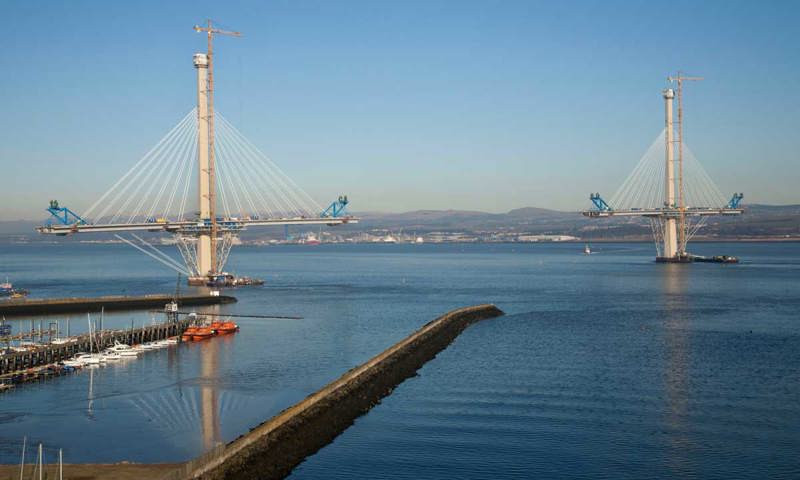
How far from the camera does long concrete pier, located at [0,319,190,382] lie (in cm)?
2577

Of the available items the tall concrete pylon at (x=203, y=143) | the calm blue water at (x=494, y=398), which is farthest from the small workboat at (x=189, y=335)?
the tall concrete pylon at (x=203, y=143)

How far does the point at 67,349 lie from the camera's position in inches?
1138

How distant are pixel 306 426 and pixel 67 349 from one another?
555 inches

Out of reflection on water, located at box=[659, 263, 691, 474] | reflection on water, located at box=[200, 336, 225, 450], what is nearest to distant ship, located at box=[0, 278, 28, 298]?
reflection on water, located at box=[200, 336, 225, 450]

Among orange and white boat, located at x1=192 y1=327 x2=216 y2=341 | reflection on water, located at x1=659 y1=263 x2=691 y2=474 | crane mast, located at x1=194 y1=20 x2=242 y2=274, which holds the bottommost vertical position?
reflection on water, located at x1=659 y1=263 x2=691 y2=474

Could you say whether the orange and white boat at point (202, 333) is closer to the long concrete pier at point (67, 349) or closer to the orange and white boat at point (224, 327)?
the orange and white boat at point (224, 327)

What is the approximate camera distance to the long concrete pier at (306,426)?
14602 millimetres

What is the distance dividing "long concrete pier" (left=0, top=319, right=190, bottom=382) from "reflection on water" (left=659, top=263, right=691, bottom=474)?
1787 centimetres

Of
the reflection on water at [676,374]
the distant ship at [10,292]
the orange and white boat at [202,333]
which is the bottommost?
the reflection on water at [676,374]

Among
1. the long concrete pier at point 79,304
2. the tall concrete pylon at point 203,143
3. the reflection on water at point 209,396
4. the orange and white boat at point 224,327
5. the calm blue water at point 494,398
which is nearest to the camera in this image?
the calm blue water at point 494,398

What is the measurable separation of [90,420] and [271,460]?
19.3 ft

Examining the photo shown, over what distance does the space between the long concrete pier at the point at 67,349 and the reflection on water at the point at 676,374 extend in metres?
17.9

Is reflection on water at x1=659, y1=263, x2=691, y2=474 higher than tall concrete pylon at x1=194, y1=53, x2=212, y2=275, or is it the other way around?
tall concrete pylon at x1=194, y1=53, x2=212, y2=275

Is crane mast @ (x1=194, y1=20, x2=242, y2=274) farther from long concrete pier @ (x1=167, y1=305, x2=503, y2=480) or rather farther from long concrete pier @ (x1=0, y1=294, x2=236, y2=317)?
long concrete pier @ (x1=167, y1=305, x2=503, y2=480)
